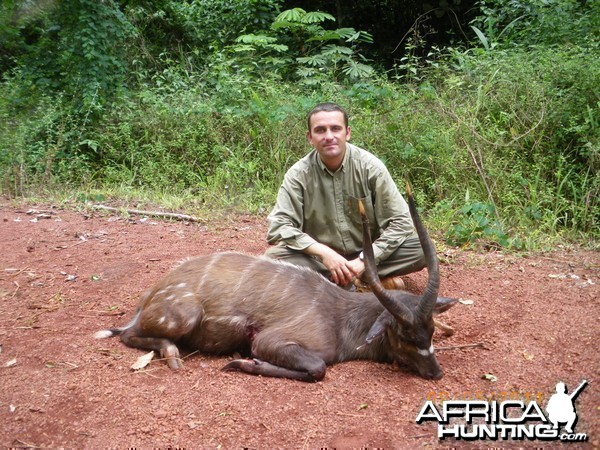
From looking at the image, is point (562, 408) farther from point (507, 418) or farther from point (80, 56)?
point (80, 56)

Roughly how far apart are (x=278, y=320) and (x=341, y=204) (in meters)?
1.46

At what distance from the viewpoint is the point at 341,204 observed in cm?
505

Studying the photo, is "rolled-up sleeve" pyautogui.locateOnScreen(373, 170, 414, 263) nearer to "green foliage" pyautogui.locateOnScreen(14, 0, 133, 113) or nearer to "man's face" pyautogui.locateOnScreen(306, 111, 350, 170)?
"man's face" pyautogui.locateOnScreen(306, 111, 350, 170)

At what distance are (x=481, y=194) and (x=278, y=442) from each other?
16.1 feet

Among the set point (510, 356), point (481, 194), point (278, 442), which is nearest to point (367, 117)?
point (481, 194)

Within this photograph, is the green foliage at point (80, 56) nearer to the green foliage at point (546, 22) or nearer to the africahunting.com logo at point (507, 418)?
the green foliage at point (546, 22)

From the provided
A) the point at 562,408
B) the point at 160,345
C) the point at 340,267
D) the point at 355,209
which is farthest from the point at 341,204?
the point at 562,408

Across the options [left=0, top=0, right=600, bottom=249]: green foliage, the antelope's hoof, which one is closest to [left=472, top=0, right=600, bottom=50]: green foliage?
[left=0, top=0, right=600, bottom=249]: green foliage

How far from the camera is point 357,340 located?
13.1ft

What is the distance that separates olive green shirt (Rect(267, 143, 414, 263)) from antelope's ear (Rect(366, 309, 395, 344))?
1.02 metres

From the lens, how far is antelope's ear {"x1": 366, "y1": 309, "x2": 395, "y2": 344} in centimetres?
367

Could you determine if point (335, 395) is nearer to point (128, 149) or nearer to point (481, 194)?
point (481, 194)

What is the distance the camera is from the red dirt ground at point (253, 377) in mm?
2996

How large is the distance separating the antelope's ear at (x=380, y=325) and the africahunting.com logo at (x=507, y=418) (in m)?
0.56
